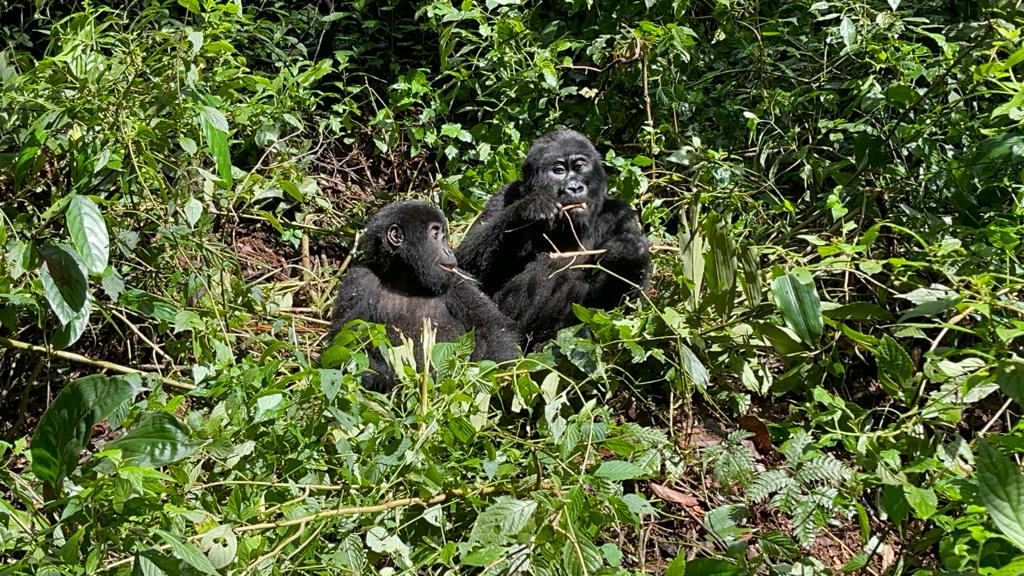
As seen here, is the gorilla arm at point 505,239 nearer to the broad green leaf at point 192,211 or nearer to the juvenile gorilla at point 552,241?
the juvenile gorilla at point 552,241

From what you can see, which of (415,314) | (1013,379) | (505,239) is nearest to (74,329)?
(1013,379)

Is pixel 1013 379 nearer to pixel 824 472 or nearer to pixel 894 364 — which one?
pixel 894 364

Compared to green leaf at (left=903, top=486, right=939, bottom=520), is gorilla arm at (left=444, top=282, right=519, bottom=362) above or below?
below

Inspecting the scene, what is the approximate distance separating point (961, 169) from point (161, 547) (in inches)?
142

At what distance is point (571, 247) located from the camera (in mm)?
5574

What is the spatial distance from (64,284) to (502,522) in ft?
4.11

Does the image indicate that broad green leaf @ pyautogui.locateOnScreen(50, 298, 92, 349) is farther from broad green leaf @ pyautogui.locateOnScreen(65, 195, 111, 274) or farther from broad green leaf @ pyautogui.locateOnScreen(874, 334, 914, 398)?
broad green leaf @ pyautogui.locateOnScreen(874, 334, 914, 398)

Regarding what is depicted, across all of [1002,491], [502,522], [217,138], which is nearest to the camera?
[1002,491]

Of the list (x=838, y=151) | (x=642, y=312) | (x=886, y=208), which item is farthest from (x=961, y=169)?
(x=642, y=312)

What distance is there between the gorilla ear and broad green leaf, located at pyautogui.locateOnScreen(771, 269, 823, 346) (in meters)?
2.71

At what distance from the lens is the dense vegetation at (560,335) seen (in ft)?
8.54

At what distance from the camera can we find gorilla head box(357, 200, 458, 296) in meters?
5.13

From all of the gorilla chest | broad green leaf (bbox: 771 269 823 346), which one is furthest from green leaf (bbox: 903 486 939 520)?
the gorilla chest

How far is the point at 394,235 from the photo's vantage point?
513 centimetres
